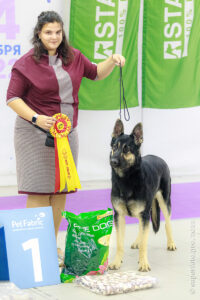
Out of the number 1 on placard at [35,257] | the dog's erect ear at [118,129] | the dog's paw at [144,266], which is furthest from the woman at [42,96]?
the dog's paw at [144,266]

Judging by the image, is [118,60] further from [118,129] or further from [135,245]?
[135,245]

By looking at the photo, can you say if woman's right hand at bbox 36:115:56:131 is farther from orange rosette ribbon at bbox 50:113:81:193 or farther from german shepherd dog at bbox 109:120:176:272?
german shepherd dog at bbox 109:120:176:272

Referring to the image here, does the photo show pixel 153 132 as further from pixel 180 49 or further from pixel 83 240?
pixel 83 240

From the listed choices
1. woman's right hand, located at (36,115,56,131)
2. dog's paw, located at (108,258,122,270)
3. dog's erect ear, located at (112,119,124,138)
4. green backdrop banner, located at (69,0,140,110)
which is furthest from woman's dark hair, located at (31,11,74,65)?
green backdrop banner, located at (69,0,140,110)

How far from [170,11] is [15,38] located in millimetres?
2290

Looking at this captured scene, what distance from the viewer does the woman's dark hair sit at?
3.71 metres

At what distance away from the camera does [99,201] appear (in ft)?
20.8

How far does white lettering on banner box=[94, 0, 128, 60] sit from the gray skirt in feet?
12.1

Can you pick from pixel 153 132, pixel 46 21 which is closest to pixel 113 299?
pixel 46 21

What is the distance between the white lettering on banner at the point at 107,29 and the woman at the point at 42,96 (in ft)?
11.4

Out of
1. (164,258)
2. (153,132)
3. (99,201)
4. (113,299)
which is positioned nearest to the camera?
(113,299)

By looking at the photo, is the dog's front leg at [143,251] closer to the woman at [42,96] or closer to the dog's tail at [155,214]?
the dog's tail at [155,214]

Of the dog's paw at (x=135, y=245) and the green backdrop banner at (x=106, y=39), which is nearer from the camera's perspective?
the dog's paw at (x=135, y=245)

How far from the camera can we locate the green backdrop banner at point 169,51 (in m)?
7.82
